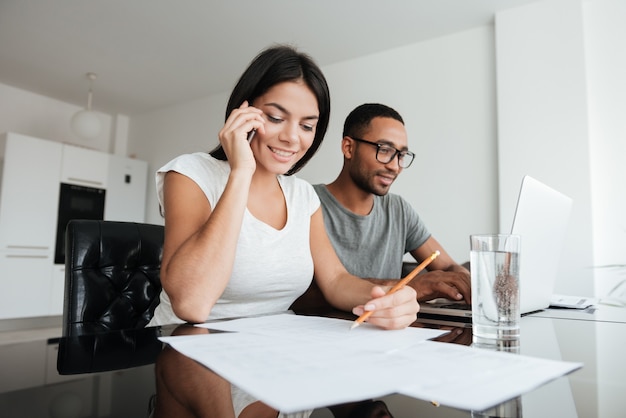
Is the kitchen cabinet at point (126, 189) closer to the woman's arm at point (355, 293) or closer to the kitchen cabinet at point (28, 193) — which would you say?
the kitchen cabinet at point (28, 193)

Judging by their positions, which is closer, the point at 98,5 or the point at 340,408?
the point at 340,408

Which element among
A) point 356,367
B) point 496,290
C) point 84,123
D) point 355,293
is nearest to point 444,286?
point 355,293

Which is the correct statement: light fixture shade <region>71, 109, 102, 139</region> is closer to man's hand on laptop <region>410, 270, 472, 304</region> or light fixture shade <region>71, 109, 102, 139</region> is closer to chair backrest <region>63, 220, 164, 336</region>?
chair backrest <region>63, 220, 164, 336</region>

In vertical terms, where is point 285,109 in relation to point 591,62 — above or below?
below

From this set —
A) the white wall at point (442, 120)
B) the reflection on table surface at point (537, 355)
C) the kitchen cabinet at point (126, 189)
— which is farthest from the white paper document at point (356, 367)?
the kitchen cabinet at point (126, 189)

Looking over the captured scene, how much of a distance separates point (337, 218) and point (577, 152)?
6.86 ft

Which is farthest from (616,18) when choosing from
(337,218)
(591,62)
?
(337,218)

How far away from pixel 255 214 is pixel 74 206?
466 cm

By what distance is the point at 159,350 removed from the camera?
553 millimetres

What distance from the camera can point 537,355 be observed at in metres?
0.57

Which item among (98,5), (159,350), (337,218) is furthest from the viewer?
(98,5)

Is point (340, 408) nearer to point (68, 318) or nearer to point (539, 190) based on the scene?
point (539, 190)

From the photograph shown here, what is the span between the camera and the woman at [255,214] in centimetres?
91

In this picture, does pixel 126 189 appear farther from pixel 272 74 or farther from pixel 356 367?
pixel 356 367
